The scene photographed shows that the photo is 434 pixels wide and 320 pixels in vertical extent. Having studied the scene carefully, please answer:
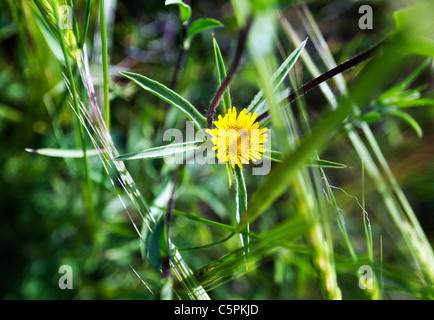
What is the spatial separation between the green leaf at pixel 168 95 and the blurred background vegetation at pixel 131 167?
0.67 ft

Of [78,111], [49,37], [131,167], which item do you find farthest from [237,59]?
[131,167]

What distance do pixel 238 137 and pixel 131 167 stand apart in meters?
0.65

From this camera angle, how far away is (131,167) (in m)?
1.10

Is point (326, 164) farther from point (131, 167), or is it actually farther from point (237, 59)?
point (131, 167)

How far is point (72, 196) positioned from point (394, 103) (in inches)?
36.0

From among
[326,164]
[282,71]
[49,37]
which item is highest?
[49,37]

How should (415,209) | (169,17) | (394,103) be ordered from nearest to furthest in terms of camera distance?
(394,103)
(169,17)
(415,209)

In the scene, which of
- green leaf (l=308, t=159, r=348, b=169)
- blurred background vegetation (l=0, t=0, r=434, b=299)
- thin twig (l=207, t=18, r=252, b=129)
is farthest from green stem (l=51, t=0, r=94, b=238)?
green leaf (l=308, t=159, r=348, b=169)

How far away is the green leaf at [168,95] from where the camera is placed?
1.70 ft

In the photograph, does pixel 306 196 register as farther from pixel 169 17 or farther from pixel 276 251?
pixel 169 17

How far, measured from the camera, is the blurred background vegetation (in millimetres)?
979

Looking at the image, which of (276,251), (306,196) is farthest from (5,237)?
(306,196)
